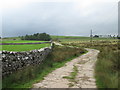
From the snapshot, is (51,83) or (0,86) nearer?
(0,86)

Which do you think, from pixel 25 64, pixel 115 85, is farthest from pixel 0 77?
pixel 115 85

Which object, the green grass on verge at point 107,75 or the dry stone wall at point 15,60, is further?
the dry stone wall at point 15,60

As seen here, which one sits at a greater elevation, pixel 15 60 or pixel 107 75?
pixel 15 60

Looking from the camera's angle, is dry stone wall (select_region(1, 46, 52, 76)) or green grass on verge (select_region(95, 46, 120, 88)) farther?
dry stone wall (select_region(1, 46, 52, 76))

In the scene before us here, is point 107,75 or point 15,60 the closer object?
point 107,75

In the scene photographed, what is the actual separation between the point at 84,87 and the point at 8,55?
3895mm

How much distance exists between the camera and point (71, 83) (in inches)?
216

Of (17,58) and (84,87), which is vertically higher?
(17,58)

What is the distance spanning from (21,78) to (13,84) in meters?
0.64

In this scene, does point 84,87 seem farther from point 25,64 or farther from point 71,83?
point 25,64

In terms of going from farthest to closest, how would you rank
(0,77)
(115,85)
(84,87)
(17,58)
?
(17,58) < (0,77) < (84,87) < (115,85)

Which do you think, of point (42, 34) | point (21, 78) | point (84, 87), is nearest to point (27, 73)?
point (21, 78)

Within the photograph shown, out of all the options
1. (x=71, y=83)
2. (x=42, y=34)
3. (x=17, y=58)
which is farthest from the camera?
(x=42, y=34)

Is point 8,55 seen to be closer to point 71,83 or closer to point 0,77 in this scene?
point 0,77
